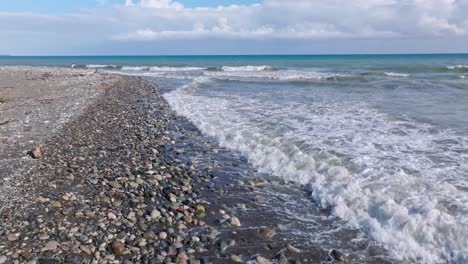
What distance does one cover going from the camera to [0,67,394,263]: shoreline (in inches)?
180

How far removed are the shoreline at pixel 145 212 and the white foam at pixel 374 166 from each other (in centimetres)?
66

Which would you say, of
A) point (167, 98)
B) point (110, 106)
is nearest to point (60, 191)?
point (110, 106)

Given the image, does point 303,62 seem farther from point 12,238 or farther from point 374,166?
point 12,238

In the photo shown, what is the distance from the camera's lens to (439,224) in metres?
5.04

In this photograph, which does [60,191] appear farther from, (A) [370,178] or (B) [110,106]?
(B) [110,106]

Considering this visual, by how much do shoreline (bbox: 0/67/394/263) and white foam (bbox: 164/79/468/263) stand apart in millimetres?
661

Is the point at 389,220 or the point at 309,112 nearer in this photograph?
the point at 389,220

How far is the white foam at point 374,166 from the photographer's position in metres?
4.99

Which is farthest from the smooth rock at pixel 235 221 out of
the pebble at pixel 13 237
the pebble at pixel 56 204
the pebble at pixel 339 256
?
the pebble at pixel 13 237

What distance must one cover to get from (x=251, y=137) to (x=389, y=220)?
17.5 feet

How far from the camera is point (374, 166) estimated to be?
295 inches

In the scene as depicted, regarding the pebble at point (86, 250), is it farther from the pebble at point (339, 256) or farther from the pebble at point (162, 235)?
the pebble at point (339, 256)

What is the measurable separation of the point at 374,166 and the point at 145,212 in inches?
168

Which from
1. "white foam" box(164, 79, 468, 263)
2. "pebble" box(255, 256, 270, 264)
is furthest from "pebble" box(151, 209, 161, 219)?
"white foam" box(164, 79, 468, 263)
